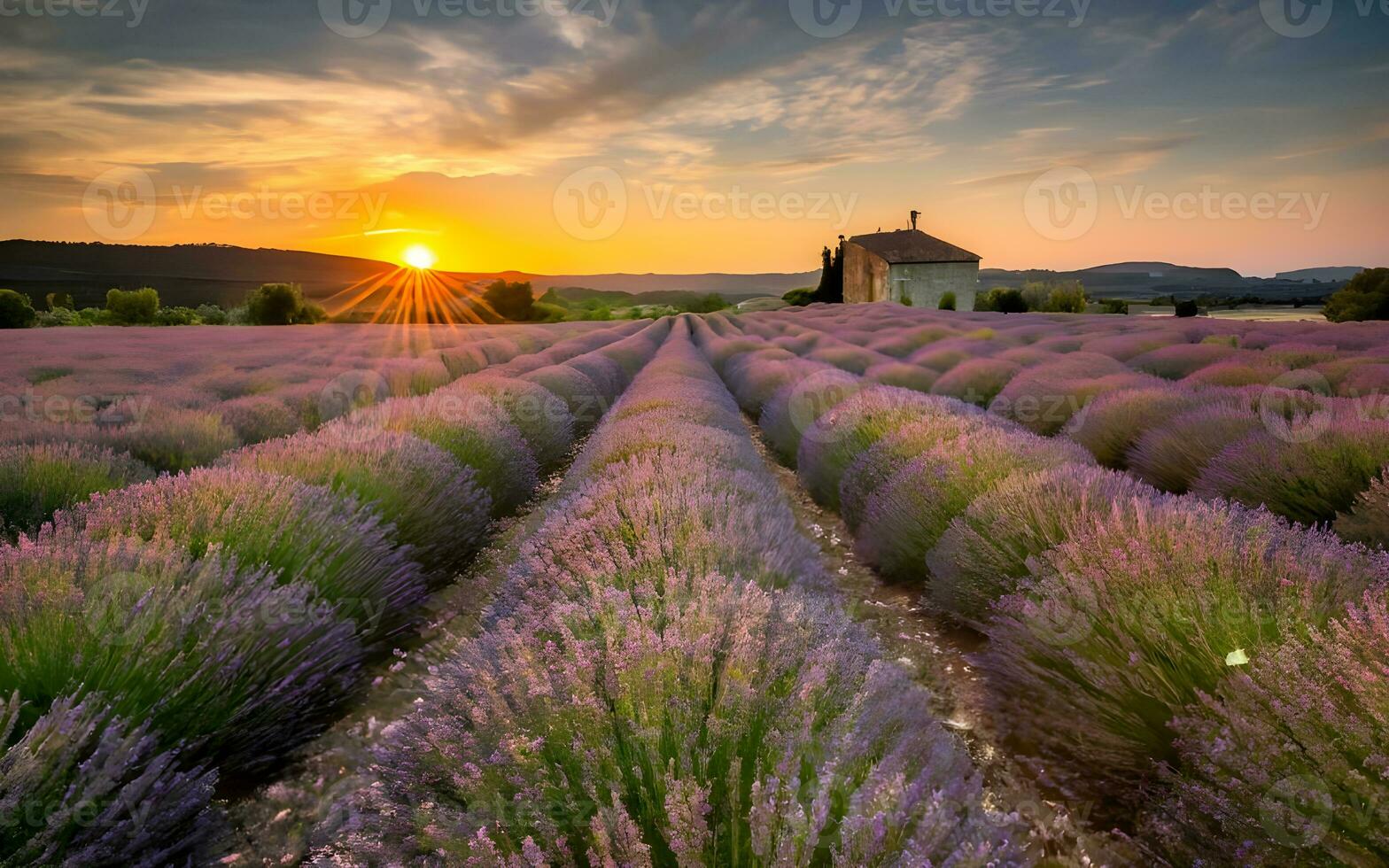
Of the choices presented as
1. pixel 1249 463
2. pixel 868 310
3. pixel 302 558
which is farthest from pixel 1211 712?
pixel 868 310

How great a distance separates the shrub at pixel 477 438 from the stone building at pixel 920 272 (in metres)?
36.0

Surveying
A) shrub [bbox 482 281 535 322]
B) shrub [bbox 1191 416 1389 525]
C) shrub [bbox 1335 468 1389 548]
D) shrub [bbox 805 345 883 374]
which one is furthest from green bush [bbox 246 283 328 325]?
shrub [bbox 1335 468 1389 548]

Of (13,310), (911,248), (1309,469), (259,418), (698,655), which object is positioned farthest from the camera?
(911,248)

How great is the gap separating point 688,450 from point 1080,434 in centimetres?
368

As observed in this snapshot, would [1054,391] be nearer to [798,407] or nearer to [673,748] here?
[798,407]

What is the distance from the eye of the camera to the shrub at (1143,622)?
1.57 metres

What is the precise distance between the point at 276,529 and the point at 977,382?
7342 millimetres

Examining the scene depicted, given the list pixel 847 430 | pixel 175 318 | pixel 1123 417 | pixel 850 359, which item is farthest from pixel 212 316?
pixel 1123 417

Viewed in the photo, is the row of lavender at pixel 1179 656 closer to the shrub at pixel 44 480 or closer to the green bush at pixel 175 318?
the shrub at pixel 44 480

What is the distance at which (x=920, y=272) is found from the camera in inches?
1505

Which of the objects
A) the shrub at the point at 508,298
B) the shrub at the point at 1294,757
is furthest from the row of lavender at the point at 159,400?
the shrub at the point at 508,298

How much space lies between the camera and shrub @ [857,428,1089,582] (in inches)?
120

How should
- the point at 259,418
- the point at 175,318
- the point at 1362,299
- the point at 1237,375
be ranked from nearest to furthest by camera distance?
the point at 259,418
the point at 1237,375
the point at 1362,299
the point at 175,318

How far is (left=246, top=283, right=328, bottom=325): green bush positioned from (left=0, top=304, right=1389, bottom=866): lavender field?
2563cm
